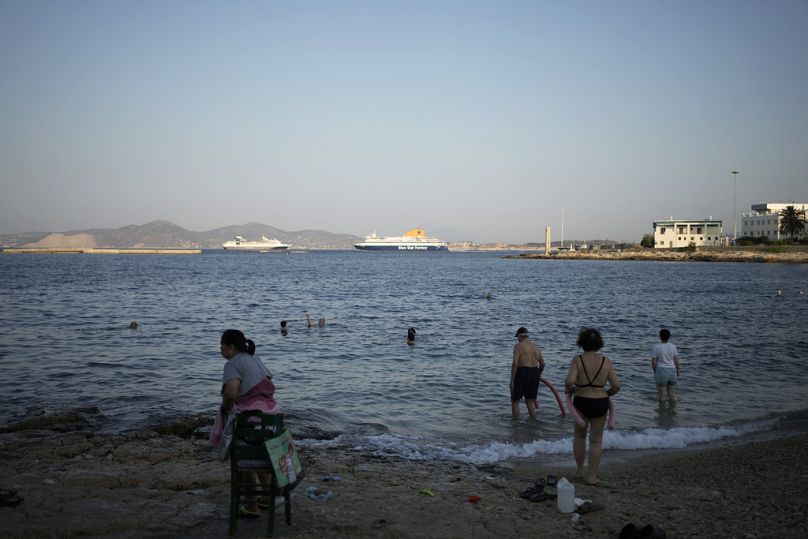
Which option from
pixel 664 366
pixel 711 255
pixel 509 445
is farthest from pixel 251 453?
pixel 711 255

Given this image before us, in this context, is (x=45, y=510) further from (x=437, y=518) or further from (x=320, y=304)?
(x=320, y=304)

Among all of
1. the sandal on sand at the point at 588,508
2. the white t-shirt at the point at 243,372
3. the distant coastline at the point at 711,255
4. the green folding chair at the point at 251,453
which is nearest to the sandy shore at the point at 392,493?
the sandal on sand at the point at 588,508

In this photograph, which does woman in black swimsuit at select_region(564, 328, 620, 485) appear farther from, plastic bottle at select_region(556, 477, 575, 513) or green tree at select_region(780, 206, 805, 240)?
green tree at select_region(780, 206, 805, 240)

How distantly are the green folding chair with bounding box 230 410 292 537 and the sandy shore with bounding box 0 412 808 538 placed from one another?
1.11 ft

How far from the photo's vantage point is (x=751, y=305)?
1228 inches

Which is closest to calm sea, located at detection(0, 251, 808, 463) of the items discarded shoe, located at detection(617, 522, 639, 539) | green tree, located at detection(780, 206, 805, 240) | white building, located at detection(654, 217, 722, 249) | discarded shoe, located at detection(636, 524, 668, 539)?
discarded shoe, located at detection(617, 522, 639, 539)

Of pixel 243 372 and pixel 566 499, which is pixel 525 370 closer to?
pixel 566 499

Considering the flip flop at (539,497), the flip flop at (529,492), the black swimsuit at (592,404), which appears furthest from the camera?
the black swimsuit at (592,404)

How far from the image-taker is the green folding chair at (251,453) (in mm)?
4992

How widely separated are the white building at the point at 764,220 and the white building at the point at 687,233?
9234 millimetres

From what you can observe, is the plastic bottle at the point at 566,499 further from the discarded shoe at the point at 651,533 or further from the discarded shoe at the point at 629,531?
the discarded shoe at the point at 651,533

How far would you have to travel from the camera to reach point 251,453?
16.4ft

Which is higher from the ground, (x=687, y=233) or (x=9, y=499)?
(x=687, y=233)

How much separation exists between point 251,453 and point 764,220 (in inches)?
5402
